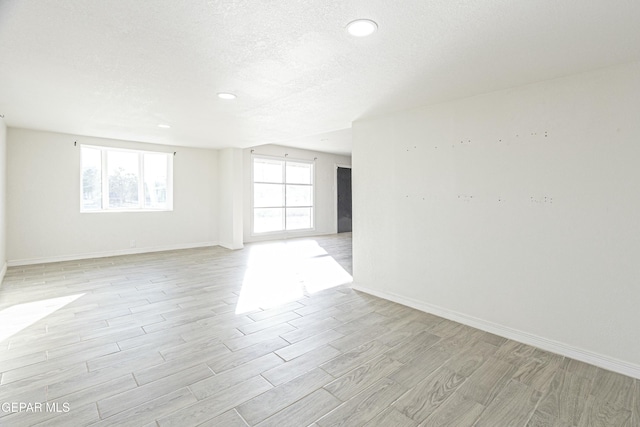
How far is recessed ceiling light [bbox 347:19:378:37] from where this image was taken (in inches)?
69.3

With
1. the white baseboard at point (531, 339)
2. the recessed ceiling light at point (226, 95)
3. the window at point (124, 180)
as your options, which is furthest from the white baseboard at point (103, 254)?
the white baseboard at point (531, 339)

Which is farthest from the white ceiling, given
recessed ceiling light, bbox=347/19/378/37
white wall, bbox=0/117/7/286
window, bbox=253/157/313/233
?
window, bbox=253/157/313/233

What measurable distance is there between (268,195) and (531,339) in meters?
6.66

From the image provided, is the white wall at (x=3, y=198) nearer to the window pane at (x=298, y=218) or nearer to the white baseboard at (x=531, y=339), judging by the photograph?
the white baseboard at (x=531, y=339)

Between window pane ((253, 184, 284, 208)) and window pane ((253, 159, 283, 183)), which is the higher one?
window pane ((253, 159, 283, 183))

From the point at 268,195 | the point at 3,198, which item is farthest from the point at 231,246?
the point at 3,198

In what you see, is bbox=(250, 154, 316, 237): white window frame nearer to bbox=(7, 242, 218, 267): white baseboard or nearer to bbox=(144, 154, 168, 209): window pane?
bbox=(7, 242, 218, 267): white baseboard

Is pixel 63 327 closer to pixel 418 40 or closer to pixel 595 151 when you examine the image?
pixel 418 40

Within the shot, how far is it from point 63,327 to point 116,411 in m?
1.62

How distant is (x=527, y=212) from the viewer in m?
2.62

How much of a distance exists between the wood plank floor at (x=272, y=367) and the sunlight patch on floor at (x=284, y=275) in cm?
6

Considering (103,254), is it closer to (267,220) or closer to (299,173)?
(267,220)

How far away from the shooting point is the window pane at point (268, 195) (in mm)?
8055

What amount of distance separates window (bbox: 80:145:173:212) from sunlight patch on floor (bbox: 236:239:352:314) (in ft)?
7.80
